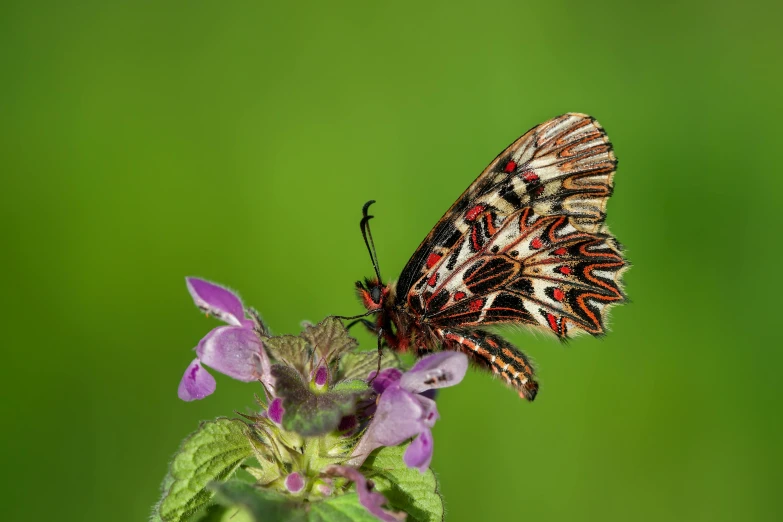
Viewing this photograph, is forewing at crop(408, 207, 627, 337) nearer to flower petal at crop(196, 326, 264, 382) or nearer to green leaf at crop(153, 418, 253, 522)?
flower petal at crop(196, 326, 264, 382)

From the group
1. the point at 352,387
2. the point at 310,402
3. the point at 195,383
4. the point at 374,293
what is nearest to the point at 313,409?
the point at 310,402

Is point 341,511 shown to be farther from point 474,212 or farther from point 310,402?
point 474,212

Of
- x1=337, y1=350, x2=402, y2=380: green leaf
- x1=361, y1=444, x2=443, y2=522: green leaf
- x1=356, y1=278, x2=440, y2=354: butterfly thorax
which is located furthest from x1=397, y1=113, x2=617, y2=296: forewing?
x1=361, y1=444, x2=443, y2=522: green leaf

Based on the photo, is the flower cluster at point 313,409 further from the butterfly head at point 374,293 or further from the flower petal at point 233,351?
the butterfly head at point 374,293

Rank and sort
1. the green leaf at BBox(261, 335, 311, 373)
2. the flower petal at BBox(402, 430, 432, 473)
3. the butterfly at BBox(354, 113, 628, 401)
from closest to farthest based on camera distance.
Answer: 1. the flower petal at BBox(402, 430, 432, 473)
2. the green leaf at BBox(261, 335, 311, 373)
3. the butterfly at BBox(354, 113, 628, 401)

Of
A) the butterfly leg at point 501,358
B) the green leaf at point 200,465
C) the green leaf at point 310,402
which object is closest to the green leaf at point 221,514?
the green leaf at point 200,465

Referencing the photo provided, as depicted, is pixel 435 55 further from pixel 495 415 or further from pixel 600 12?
pixel 495 415
